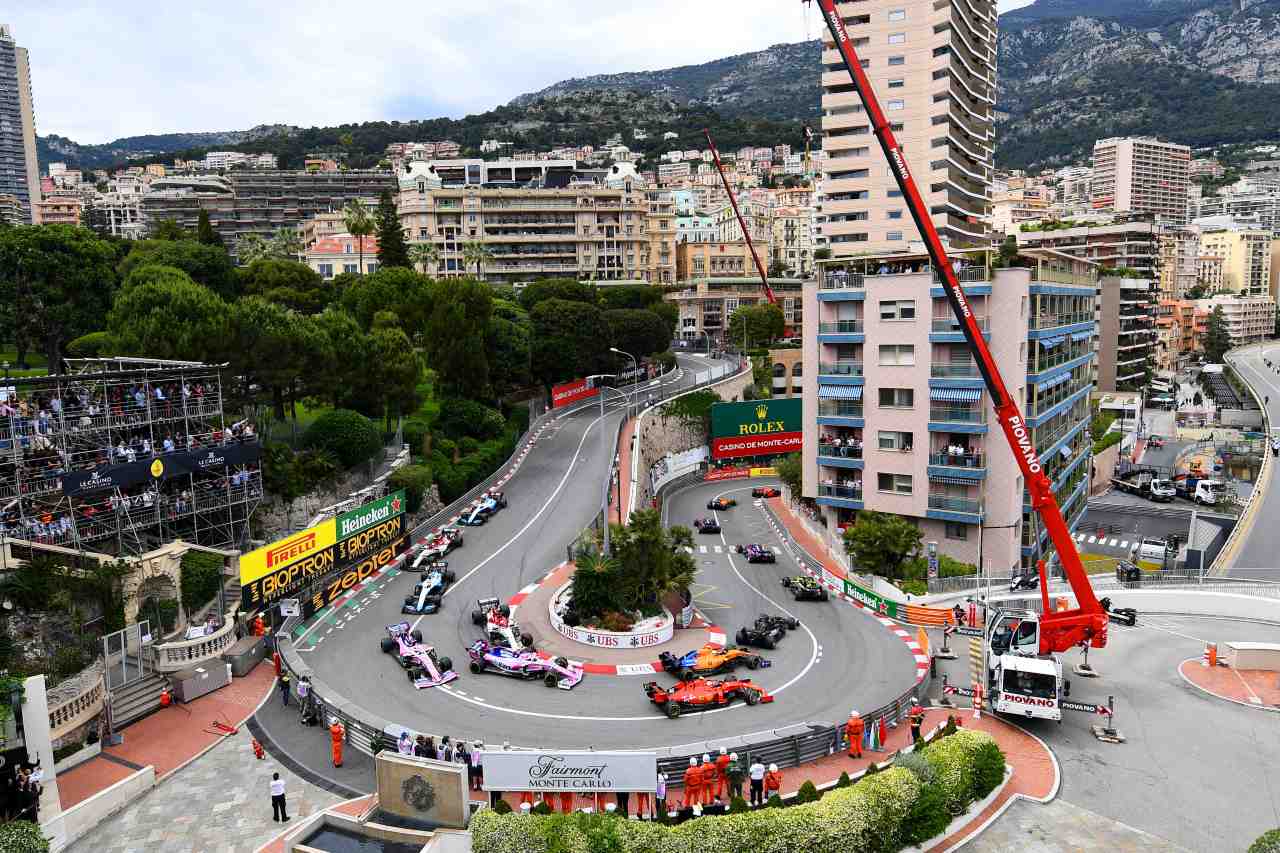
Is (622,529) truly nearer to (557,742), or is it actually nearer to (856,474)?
(557,742)

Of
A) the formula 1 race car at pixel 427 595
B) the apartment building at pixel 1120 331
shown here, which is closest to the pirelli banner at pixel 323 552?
the formula 1 race car at pixel 427 595

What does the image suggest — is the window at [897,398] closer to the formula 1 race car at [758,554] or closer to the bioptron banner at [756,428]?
the formula 1 race car at [758,554]

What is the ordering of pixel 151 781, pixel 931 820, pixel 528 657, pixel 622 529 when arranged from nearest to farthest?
pixel 931 820, pixel 151 781, pixel 528 657, pixel 622 529

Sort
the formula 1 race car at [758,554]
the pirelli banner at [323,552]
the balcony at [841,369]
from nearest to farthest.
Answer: the pirelli banner at [323,552]
the balcony at [841,369]
the formula 1 race car at [758,554]

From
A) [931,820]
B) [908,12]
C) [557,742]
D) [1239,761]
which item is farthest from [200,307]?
[908,12]

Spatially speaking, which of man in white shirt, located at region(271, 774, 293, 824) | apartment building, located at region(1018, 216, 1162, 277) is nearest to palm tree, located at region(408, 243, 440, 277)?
apartment building, located at region(1018, 216, 1162, 277)

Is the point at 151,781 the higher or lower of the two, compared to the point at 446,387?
lower
